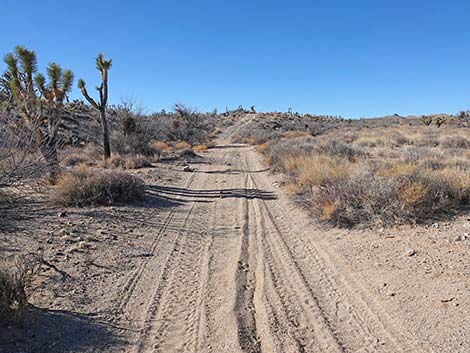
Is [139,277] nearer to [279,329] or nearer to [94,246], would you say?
[94,246]

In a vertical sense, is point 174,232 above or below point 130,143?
below

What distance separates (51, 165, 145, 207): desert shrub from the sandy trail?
80.8 inches

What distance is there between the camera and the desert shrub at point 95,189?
8.84 meters

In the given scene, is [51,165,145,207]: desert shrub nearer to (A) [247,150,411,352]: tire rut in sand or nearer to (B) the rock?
(A) [247,150,411,352]: tire rut in sand

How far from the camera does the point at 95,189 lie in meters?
9.19

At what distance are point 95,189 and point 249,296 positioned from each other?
593 centimetres

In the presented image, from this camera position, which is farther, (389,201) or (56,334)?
(389,201)

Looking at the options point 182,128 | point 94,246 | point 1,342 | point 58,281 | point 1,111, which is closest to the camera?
point 1,342

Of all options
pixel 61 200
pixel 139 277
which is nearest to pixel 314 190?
pixel 139 277

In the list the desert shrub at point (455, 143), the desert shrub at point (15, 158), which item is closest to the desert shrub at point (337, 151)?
the desert shrub at point (455, 143)

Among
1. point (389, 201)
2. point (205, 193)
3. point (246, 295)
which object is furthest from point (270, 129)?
point (246, 295)

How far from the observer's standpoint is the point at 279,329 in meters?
3.98

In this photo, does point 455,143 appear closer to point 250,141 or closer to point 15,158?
point 15,158

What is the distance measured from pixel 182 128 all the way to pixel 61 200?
28.9 metres
